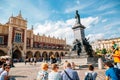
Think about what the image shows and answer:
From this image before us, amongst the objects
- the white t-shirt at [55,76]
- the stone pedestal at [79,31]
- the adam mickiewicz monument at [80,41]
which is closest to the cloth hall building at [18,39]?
the stone pedestal at [79,31]

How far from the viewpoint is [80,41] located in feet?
67.0

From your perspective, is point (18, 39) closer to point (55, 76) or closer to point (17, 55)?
point (17, 55)

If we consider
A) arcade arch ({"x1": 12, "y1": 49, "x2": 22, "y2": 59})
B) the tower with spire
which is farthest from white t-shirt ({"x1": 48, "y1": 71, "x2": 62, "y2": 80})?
arcade arch ({"x1": 12, "y1": 49, "x2": 22, "y2": 59})

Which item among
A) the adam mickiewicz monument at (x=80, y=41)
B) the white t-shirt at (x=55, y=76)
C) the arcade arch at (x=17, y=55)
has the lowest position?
the white t-shirt at (x=55, y=76)

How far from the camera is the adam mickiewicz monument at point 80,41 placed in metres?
Result: 19.9

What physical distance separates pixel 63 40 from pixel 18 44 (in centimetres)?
2844

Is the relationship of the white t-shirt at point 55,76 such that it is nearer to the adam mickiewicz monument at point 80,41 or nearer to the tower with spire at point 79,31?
the adam mickiewicz monument at point 80,41

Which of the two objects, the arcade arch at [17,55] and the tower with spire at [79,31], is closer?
the tower with spire at [79,31]

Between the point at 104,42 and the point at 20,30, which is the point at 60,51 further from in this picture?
the point at 104,42

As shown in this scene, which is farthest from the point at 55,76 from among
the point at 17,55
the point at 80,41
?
the point at 17,55

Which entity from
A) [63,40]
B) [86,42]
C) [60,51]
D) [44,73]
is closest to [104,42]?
[63,40]

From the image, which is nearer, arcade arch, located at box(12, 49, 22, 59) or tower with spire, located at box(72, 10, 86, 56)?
tower with spire, located at box(72, 10, 86, 56)

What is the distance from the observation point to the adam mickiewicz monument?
1992 centimetres

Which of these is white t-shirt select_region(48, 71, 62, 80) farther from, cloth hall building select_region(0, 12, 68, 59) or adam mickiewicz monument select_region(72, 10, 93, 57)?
cloth hall building select_region(0, 12, 68, 59)
